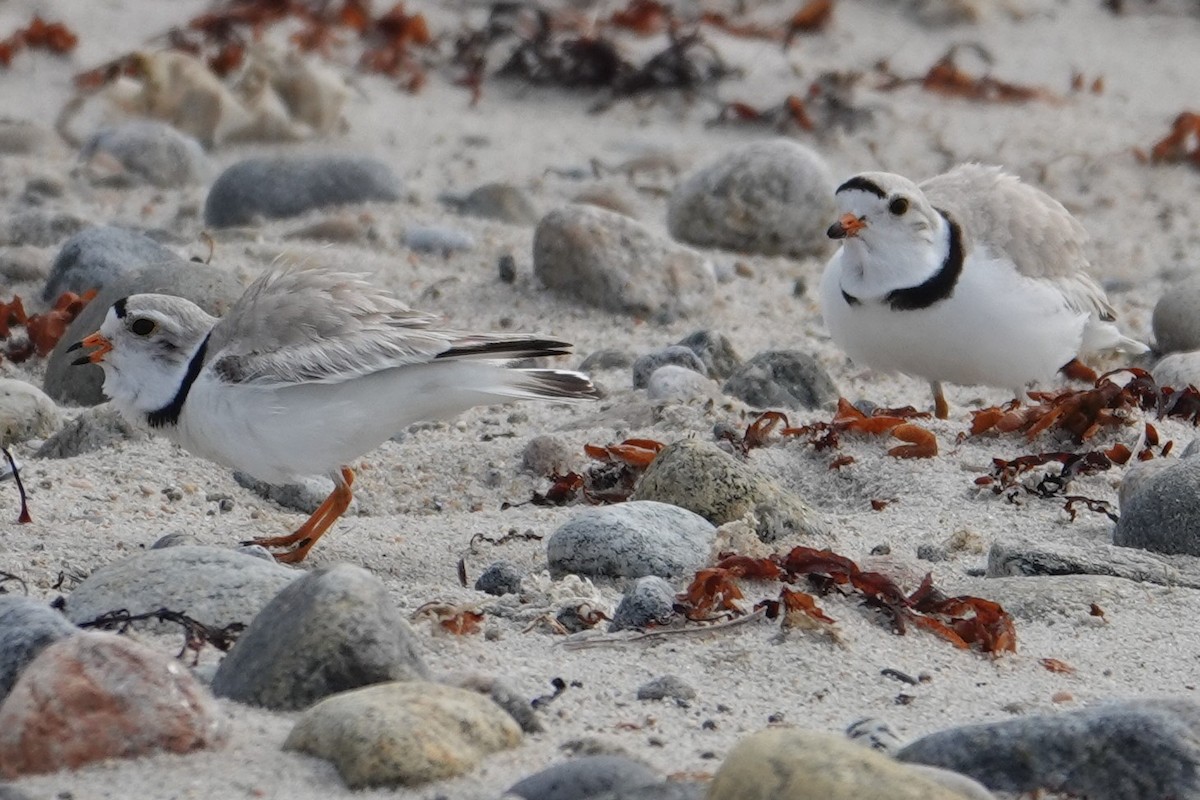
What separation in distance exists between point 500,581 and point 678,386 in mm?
1800

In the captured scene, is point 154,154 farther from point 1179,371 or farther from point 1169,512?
point 1169,512

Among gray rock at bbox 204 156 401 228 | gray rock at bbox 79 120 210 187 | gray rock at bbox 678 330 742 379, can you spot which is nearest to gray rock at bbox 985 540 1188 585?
gray rock at bbox 678 330 742 379

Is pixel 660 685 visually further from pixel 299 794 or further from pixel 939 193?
pixel 939 193

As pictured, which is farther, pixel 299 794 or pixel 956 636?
pixel 956 636

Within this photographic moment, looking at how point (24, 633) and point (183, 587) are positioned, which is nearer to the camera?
point (24, 633)

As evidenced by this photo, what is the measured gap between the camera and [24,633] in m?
3.42

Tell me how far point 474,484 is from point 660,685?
1.87 m

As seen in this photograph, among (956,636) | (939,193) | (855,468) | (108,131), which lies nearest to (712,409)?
(855,468)

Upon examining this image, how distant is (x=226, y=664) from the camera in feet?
11.4

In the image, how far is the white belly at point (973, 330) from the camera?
221 inches

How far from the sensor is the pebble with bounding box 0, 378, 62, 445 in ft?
18.4

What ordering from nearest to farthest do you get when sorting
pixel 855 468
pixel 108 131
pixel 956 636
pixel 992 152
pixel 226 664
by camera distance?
pixel 226 664
pixel 956 636
pixel 855 468
pixel 108 131
pixel 992 152

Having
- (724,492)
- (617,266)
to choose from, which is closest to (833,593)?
(724,492)

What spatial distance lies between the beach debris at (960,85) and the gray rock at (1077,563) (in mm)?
6484
